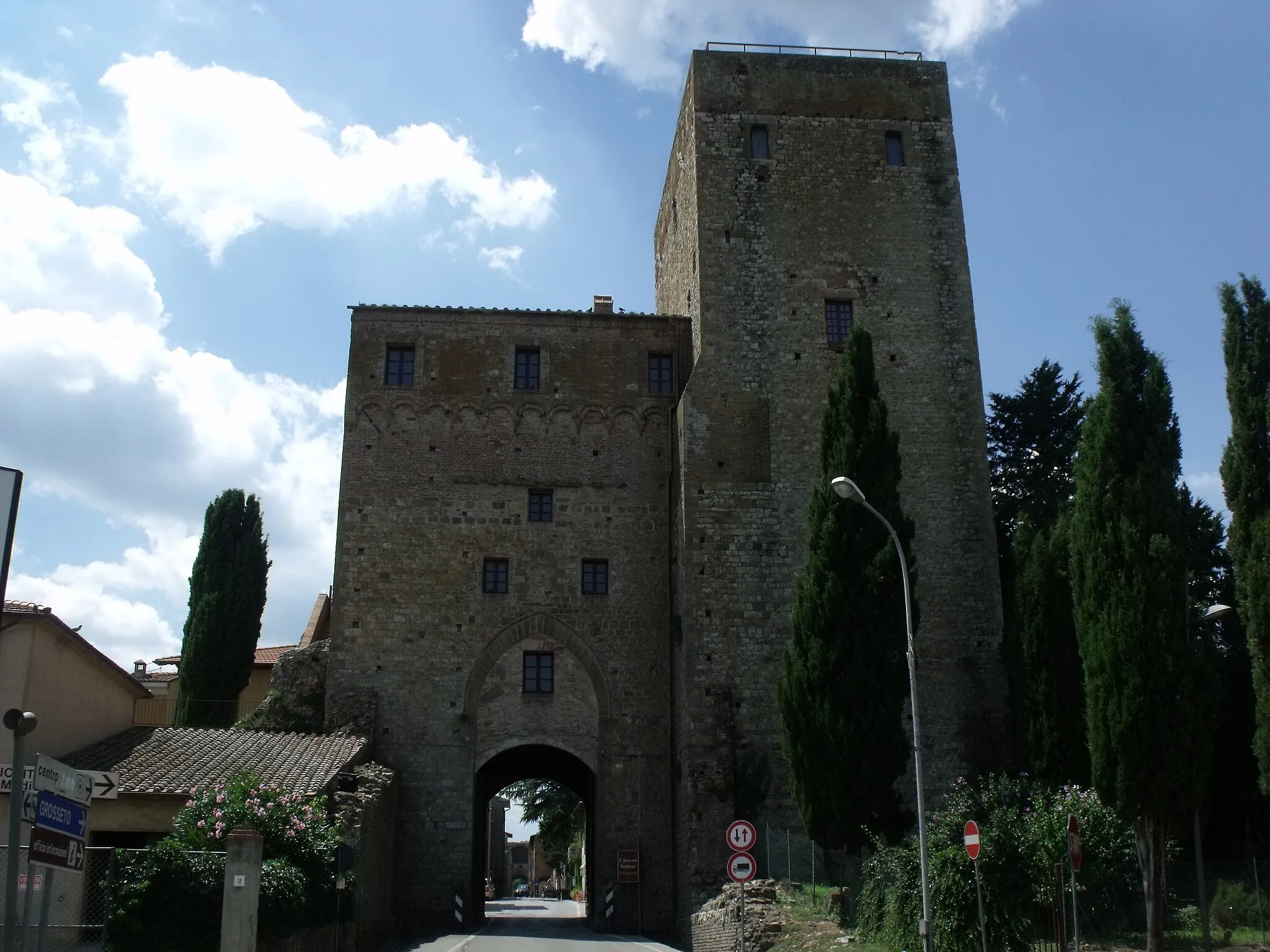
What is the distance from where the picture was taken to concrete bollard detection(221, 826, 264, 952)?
47.9 ft

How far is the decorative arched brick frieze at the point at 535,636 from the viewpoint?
2759cm

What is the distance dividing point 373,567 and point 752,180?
13.7 metres

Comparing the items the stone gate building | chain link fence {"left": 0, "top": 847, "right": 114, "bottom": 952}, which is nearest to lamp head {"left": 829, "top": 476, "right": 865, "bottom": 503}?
the stone gate building

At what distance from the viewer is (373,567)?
2819 cm

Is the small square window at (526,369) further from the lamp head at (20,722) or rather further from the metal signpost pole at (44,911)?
the lamp head at (20,722)

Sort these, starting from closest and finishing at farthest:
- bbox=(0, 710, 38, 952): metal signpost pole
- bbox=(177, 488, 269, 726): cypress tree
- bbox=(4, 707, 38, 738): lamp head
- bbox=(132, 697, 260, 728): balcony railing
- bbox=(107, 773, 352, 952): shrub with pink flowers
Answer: bbox=(0, 710, 38, 952): metal signpost pole < bbox=(4, 707, 38, 738): lamp head < bbox=(107, 773, 352, 952): shrub with pink flowers < bbox=(132, 697, 260, 728): balcony railing < bbox=(177, 488, 269, 726): cypress tree

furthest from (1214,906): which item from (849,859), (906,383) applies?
(906,383)

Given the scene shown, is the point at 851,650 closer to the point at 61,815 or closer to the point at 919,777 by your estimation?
the point at 919,777

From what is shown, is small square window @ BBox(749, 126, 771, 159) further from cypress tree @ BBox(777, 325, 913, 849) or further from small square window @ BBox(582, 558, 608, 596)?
small square window @ BBox(582, 558, 608, 596)

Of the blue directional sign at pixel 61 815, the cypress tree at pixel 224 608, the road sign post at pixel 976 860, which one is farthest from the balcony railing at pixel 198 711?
the blue directional sign at pixel 61 815

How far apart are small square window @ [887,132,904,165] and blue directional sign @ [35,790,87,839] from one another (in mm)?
26318

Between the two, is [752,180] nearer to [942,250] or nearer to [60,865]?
[942,250]

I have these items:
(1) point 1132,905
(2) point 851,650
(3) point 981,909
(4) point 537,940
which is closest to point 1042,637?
(2) point 851,650

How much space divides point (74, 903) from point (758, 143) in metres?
23.0
